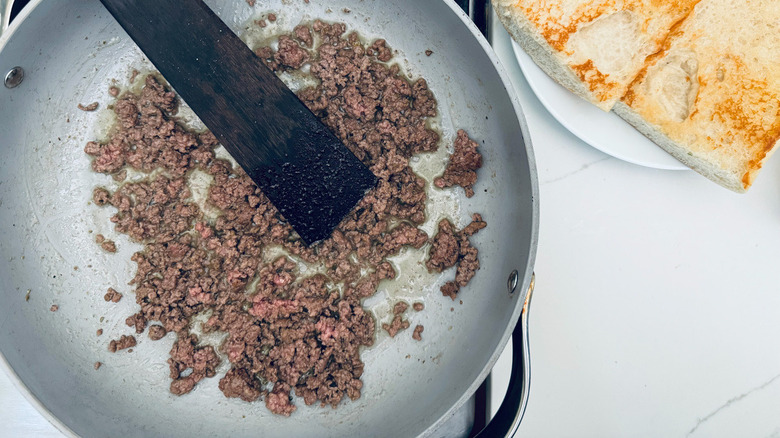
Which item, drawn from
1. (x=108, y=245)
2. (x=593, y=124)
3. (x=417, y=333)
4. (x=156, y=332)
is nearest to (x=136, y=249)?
(x=108, y=245)

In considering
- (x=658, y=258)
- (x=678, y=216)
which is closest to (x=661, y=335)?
(x=658, y=258)

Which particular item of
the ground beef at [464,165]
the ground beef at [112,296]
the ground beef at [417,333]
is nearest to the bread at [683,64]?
the ground beef at [464,165]

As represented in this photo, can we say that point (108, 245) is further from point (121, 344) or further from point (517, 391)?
point (517, 391)

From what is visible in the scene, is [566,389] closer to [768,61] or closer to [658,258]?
[658,258]

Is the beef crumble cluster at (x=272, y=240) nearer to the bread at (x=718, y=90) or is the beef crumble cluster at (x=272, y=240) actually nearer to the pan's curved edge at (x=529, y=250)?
the pan's curved edge at (x=529, y=250)

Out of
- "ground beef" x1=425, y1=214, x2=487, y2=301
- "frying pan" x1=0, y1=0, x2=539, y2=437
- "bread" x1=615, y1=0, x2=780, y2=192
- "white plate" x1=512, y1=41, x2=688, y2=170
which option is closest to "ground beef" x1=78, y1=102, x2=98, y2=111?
"frying pan" x1=0, y1=0, x2=539, y2=437
